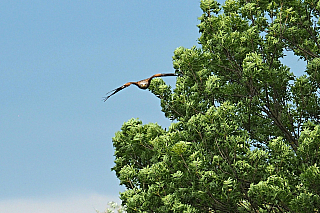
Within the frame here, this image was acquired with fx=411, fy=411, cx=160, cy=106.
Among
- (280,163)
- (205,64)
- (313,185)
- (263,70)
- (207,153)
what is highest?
(205,64)

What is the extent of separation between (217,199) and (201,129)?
1.97m

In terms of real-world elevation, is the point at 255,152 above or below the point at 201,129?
below

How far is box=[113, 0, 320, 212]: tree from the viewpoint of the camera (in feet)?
35.4

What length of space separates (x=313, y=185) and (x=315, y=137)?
1.21 metres

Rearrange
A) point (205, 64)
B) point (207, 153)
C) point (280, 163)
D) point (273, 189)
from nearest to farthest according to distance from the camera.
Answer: point (273, 189)
point (280, 163)
point (207, 153)
point (205, 64)

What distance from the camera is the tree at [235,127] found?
10.8 meters

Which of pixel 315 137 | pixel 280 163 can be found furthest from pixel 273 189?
pixel 315 137

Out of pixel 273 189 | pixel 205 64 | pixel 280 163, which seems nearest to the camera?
pixel 273 189

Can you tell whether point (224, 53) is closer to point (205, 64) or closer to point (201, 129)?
point (205, 64)

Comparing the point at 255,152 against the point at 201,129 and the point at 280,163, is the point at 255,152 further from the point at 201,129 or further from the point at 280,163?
the point at 201,129

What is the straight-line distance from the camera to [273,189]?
33.1 feet

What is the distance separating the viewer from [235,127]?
1113 cm

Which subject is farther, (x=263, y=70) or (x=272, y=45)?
(x=272, y=45)

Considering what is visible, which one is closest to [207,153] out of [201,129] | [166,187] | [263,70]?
[201,129]
